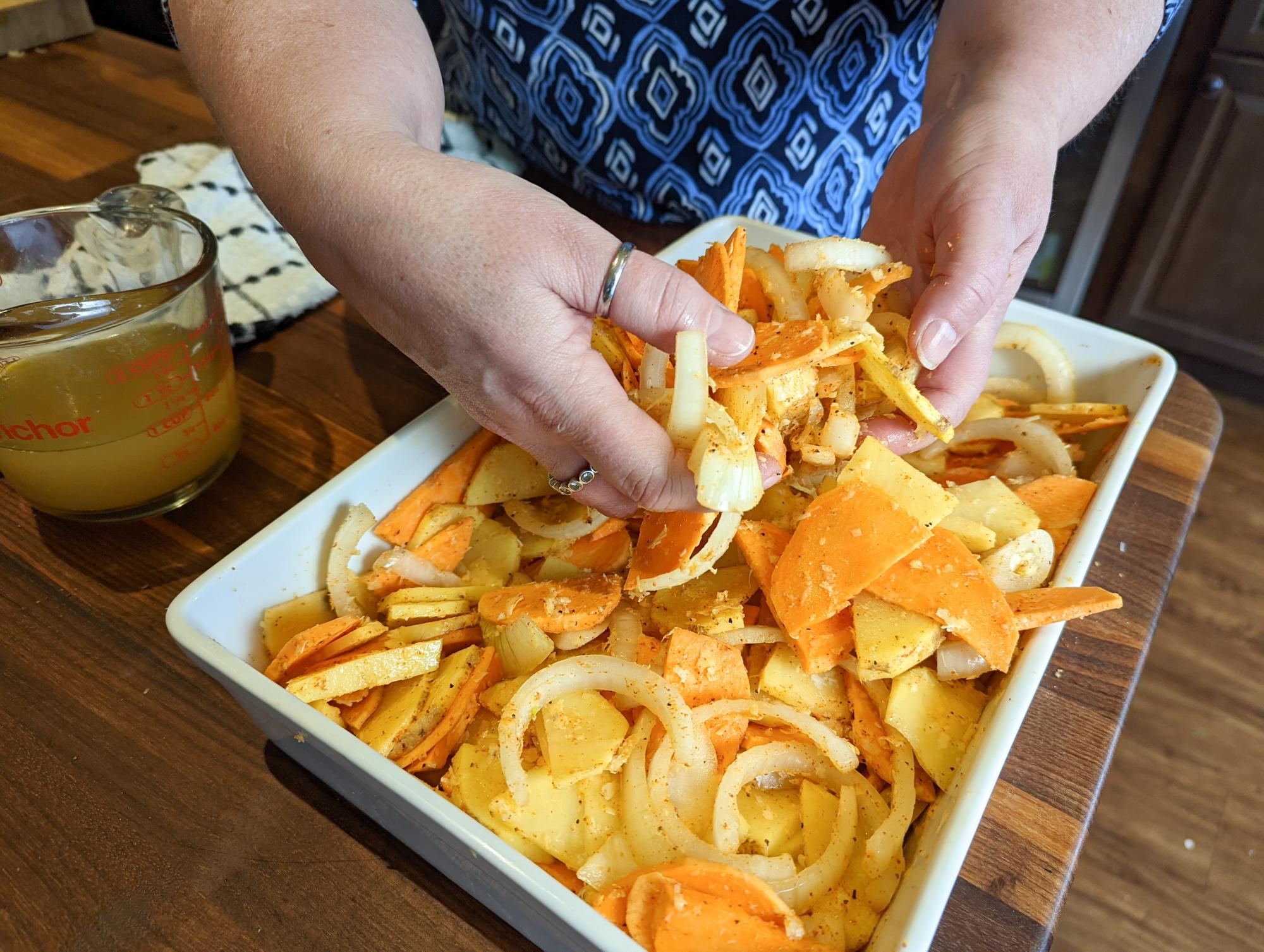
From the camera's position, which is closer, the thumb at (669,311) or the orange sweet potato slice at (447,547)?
the thumb at (669,311)

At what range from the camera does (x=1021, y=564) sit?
883 millimetres

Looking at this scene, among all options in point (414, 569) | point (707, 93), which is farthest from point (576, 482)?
point (707, 93)

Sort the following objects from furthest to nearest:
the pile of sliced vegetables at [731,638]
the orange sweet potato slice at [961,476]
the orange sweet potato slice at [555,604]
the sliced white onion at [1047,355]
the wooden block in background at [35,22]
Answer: the wooden block in background at [35,22], the sliced white onion at [1047,355], the orange sweet potato slice at [961,476], the orange sweet potato slice at [555,604], the pile of sliced vegetables at [731,638]

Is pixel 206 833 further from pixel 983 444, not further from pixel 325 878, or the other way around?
pixel 983 444

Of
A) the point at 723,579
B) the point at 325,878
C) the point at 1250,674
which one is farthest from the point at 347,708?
the point at 1250,674

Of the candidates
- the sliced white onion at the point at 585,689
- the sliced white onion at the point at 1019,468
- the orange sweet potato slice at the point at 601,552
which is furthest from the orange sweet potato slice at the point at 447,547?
the sliced white onion at the point at 1019,468

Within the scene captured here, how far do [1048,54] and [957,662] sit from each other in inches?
28.1

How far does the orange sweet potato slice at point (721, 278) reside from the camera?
0.85 meters

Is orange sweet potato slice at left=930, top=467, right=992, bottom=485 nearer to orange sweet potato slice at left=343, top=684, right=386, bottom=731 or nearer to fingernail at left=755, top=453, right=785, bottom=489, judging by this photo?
fingernail at left=755, top=453, right=785, bottom=489

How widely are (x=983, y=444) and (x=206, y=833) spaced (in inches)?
38.3

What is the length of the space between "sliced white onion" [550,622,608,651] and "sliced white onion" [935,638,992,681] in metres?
0.33

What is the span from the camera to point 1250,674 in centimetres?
203

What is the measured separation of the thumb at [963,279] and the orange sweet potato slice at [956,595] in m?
0.21

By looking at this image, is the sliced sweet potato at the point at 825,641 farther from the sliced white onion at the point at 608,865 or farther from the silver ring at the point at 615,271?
the silver ring at the point at 615,271
